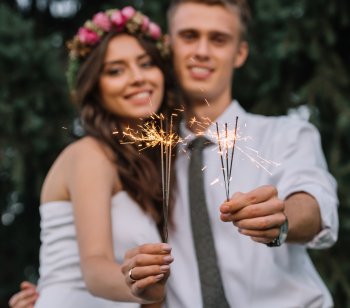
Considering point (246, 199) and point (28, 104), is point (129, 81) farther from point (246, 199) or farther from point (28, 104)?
point (28, 104)

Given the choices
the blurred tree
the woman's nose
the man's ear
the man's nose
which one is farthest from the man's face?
the blurred tree

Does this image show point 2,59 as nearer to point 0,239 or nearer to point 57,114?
point 57,114

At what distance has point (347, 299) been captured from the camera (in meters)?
5.29

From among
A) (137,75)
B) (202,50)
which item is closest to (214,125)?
(202,50)

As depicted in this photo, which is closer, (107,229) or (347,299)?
(107,229)

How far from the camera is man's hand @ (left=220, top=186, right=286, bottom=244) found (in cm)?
208

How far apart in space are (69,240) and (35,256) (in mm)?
3108

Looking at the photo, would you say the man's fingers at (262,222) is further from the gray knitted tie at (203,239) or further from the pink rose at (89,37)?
the pink rose at (89,37)

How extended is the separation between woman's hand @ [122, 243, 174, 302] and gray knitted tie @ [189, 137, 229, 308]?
2.72 ft

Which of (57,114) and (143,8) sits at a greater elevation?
(143,8)

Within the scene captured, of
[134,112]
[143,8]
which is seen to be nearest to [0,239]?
[143,8]

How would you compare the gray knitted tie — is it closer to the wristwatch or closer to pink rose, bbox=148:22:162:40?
pink rose, bbox=148:22:162:40

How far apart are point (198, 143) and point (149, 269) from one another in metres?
1.43

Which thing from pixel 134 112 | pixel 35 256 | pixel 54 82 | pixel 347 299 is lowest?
pixel 347 299
